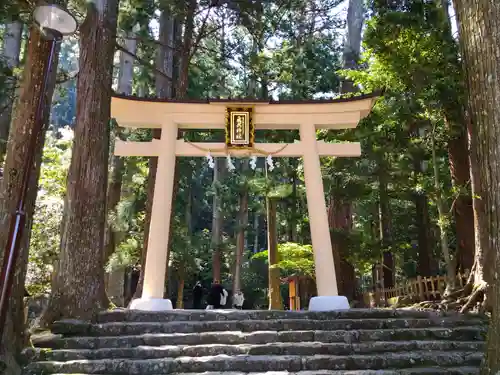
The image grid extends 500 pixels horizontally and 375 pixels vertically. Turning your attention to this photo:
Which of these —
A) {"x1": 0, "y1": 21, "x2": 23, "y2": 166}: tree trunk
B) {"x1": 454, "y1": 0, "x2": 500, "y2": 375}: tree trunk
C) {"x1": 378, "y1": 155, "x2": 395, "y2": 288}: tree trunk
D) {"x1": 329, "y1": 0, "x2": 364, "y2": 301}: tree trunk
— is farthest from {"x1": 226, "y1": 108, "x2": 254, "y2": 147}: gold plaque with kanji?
{"x1": 0, "y1": 21, "x2": 23, "y2": 166}: tree trunk

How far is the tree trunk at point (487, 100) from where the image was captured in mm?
3312

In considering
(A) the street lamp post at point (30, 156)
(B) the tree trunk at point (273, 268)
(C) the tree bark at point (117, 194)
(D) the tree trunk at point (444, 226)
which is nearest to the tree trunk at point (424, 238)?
(B) the tree trunk at point (273, 268)

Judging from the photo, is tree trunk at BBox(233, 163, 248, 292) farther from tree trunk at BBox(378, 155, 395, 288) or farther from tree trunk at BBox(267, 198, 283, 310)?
tree trunk at BBox(267, 198, 283, 310)

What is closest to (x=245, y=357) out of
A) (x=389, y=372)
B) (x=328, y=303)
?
(x=389, y=372)

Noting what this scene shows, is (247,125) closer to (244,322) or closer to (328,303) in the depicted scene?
(328,303)

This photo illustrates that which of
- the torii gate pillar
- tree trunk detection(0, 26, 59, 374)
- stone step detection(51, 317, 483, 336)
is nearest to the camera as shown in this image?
tree trunk detection(0, 26, 59, 374)

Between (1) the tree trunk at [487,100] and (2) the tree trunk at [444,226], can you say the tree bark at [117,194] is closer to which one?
(2) the tree trunk at [444,226]

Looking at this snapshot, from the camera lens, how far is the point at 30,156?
3.53 meters

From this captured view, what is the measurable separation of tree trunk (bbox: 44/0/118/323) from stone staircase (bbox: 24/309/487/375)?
0.48m

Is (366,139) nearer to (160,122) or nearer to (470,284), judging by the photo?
(470,284)

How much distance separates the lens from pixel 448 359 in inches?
183

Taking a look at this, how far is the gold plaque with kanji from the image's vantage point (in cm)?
786

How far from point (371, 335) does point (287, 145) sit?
3774 mm

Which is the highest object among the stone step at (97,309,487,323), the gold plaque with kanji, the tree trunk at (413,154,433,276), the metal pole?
the gold plaque with kanji
